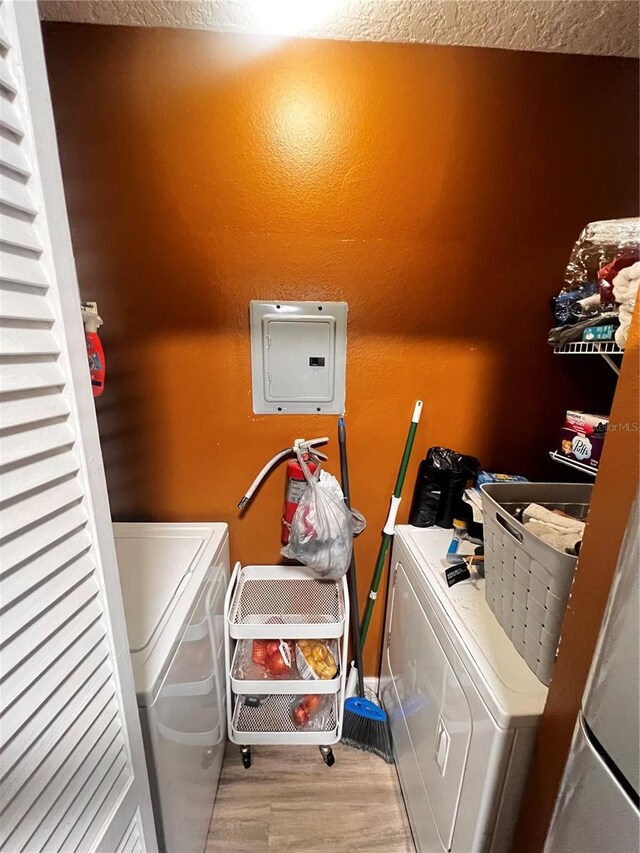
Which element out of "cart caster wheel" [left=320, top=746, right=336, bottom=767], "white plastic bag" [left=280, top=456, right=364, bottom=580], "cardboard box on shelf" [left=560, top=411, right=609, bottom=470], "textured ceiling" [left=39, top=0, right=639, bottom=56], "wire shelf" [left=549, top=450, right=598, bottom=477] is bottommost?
"cart caster wheel" [left=320, top=746, right=336, bottom=767]

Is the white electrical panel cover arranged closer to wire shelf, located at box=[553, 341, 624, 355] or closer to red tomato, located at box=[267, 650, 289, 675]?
wire shelf, located at box=[553, 341, 624, 355]

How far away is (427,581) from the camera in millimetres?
1067

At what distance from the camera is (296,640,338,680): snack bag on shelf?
1.27m

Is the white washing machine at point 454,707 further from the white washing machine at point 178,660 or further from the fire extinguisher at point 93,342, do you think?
the fire extinguisher at point 93,342

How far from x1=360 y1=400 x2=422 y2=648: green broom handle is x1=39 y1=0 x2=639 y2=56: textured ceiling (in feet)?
3.64

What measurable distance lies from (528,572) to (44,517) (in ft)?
2.82

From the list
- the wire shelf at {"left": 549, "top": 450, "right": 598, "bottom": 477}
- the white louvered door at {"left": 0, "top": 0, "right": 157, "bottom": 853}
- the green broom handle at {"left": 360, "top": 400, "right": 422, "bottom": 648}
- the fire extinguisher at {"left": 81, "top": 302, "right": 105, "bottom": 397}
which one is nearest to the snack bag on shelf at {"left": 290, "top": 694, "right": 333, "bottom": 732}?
the green broom handle at {"left": 360, "top": 400, "right": 422, "bottom": 648}

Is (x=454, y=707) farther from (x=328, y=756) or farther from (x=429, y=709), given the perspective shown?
(x=328, y=756)

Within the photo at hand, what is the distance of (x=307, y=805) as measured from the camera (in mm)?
1262

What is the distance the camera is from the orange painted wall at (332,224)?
1125 mm

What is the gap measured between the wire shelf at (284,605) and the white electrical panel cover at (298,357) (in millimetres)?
659

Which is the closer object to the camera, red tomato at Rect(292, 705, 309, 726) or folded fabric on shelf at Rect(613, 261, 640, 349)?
folded fabric on shelf at Rect(613, 261, 640, 349)

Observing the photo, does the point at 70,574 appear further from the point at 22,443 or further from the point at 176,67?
the point at 176,67

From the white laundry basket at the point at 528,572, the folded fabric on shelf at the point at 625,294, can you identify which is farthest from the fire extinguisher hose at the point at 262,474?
the folded fabric on shelf at the point at 625,294
